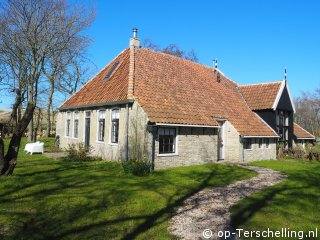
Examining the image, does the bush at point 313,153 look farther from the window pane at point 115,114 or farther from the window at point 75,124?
the window at point 75,124

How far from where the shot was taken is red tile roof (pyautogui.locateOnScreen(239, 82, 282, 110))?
24000 mm

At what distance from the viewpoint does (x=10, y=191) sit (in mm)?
9555

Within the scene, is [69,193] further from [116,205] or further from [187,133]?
[187,133]

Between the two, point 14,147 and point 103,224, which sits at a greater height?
point 14,147

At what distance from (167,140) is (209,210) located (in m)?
7.88

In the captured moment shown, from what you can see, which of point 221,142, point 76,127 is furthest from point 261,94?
point 76,127

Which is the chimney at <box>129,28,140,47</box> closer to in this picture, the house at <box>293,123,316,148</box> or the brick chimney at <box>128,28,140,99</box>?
the brick chimney at <box>128,28,140,99</box>

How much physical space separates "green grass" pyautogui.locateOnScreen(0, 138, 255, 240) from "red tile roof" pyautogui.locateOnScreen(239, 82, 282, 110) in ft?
35.4

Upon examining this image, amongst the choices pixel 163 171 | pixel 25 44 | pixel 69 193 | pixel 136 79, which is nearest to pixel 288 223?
pixel 69 193

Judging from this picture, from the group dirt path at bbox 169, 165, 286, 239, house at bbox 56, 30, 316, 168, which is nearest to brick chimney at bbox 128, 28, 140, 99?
house at bbox 56, 30, 316, 168

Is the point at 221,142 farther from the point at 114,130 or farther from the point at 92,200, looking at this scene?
the point at 92,200

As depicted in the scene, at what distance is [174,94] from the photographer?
1842 cm

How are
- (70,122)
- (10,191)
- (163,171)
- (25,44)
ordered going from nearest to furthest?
1. (10,191)
2. (163,171)
3. (70,122)
4. (25,44)

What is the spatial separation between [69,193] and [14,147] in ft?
12.5
